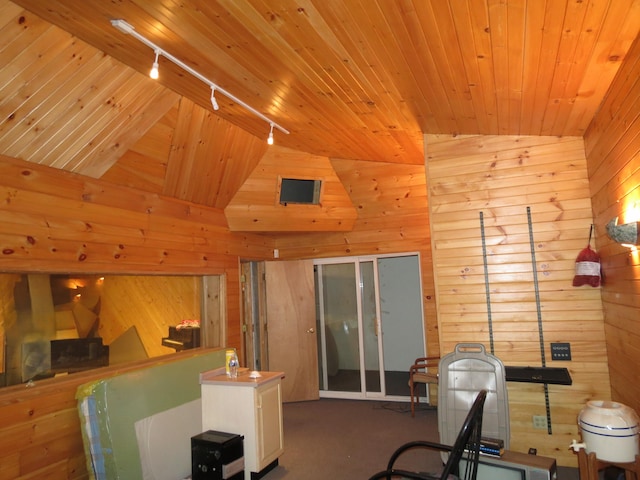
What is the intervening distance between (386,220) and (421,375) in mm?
2068

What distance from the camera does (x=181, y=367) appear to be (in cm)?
399

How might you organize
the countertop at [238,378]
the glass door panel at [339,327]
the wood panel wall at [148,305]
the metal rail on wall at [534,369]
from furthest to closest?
the glass door panel at [339,327]
the wood panel wall at [148,305]
the countertop at [238,378]
the metal rail on wall at [534,369]

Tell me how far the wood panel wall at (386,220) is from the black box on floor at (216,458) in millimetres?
3124

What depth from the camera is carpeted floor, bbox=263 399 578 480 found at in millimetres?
3762

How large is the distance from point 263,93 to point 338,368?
4.34 metres

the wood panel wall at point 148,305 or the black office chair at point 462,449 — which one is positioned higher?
the wood panel wall at point 148,305

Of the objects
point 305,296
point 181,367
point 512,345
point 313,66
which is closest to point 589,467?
point 512,345

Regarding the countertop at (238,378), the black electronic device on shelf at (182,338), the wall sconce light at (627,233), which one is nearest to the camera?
the wall sconce light at (627,233)

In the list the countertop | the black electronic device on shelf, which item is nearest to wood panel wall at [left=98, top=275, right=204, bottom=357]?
the black electronic device on shelf

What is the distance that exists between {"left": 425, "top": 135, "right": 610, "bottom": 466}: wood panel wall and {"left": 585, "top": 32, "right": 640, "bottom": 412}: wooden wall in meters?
0.16

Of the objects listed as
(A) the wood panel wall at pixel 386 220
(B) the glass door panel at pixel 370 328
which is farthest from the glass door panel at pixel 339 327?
(A) the wood panel wall at pixel 386 220

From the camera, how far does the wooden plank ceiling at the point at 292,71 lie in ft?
6.70

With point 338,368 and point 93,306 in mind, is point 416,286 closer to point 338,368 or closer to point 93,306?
point 338,368

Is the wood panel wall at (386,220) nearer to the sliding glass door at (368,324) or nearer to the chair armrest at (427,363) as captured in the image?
the chair armrest at (427,363)
